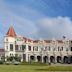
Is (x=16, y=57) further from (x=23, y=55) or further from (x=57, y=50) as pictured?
(x=57, y=50)

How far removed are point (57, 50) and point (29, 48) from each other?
33.6 feet

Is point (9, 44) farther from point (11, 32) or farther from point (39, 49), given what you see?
point (39, 49)

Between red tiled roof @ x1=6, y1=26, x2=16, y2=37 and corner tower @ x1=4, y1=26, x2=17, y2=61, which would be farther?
red tiled roof @ x1=6, y1=26, x2=16, y2=37

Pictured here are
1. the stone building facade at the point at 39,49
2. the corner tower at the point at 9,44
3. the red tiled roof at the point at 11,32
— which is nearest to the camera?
the stone building facade at the point at 39,49

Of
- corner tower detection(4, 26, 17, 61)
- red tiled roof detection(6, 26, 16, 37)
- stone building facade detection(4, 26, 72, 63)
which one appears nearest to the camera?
stone building facade detection(4, 26, 72, 63)

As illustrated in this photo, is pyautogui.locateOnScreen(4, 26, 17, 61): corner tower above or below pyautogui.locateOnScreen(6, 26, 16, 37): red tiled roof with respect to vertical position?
below

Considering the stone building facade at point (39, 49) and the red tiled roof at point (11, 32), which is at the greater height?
the red tiled roof at point (11, 32)

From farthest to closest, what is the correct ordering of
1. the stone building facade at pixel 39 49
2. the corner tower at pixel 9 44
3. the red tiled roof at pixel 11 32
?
1. the red tiled roof at pixel 11 32
2. the corner tower at pixel 9 44
3. the stone building facade at pixel 39 49

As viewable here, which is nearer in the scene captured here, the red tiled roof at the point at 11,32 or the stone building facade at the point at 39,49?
the stone building facade at the point at 39,49

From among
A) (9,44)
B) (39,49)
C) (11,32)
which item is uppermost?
(11,32)

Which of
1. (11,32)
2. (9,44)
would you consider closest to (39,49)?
(9,44)

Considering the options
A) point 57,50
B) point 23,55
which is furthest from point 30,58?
point 57,50

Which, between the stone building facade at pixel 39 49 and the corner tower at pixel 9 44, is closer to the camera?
the stone building facade at pixel 39 49

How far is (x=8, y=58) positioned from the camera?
9888 cm
